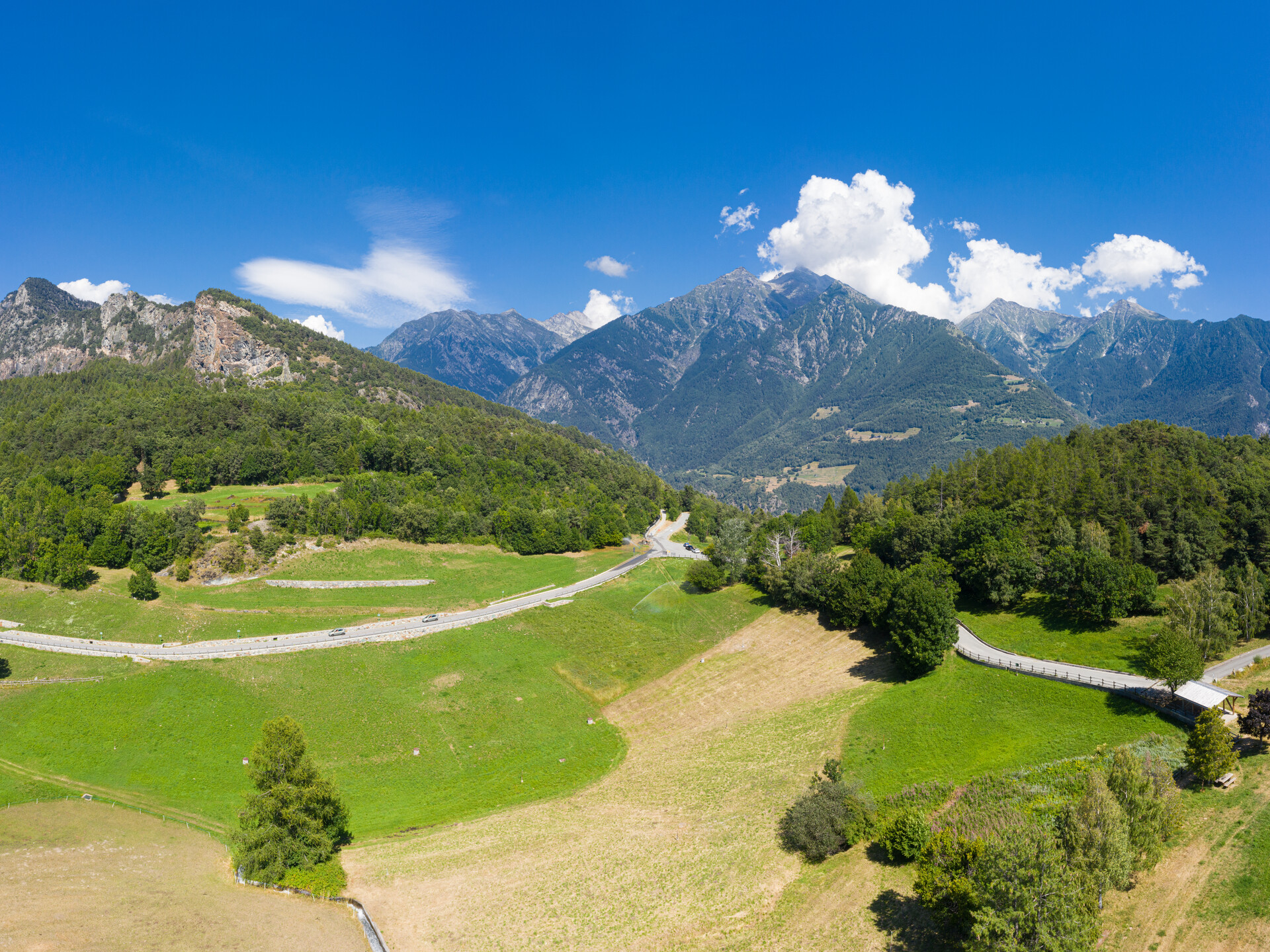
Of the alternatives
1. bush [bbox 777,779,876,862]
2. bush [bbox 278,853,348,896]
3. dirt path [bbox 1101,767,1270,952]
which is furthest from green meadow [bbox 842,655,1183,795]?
bush [bbox 278,853,348,896]

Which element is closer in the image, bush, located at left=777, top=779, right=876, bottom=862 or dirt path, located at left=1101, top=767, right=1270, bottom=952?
dirt path, located at left=1101, top=767, right=1270, bottom=952

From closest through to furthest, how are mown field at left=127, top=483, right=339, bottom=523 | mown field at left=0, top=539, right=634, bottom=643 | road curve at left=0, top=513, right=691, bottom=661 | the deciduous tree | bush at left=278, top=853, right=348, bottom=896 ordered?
bush at left=278, top=853, right=348, bottom=896
the deciduous tree
road curve at left=0, top=513, right=691, bottom=661
mown field at left=0, top=539, right=634, bottom=643
mown field at left=127, top=483, right=339, bottom=523

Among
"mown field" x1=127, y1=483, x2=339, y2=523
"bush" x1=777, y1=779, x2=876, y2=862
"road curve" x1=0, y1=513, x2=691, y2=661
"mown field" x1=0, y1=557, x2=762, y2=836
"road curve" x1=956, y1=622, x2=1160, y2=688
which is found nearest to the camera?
"bush" x1=777, y1=779, x2=876, y2=862

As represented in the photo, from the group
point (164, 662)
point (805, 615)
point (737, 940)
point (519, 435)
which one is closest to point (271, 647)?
point (164, 662)

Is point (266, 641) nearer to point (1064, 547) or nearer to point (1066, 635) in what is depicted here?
point (1066, 635)

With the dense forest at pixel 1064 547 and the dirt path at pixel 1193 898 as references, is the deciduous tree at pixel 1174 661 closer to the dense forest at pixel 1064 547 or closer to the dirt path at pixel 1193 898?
the dense forest at pixel 1064 547

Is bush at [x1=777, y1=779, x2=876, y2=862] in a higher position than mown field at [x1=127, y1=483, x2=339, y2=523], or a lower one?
lower

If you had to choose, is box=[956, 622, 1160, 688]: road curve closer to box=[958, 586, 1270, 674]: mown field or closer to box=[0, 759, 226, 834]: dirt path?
box=[958, 586, 1270, 674]: mown field

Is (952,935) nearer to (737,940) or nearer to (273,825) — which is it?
(737,940)
